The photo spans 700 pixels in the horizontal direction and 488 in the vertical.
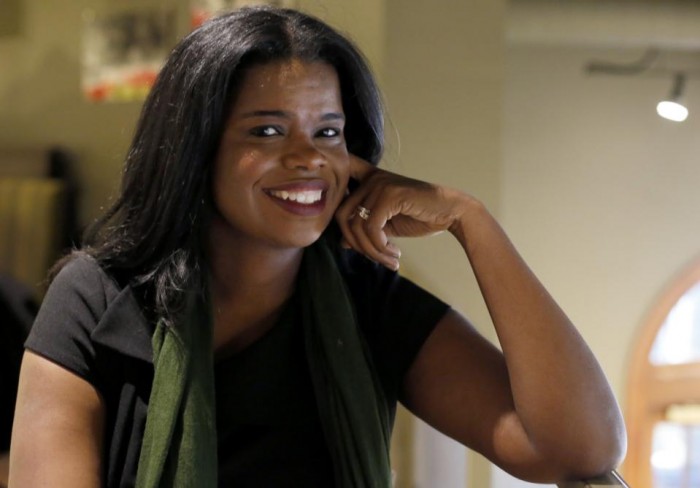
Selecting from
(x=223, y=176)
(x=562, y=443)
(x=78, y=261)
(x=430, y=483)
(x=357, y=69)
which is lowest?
(x=430, y=483)

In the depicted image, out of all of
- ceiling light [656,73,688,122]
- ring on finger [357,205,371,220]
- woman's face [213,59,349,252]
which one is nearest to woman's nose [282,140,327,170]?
woman's face [213,59,349,252]

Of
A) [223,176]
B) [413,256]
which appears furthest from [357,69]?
[413,256]

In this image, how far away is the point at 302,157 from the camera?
1.19 m

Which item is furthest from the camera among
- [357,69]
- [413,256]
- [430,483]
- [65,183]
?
[65,183]

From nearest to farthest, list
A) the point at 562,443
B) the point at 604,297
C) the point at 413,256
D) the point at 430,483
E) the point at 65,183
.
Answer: the point at 562,443 → the point at 430,483 → the point at 413,256 → the point at 604,297 → the point at 65,183

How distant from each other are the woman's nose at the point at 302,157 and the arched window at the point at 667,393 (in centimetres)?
167

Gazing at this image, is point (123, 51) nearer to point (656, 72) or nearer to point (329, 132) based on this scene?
point (656, 72)

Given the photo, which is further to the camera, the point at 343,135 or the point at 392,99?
the point at 392,99

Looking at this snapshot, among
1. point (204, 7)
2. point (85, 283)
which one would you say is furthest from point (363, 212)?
point (204, 7)

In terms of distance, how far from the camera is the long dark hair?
1.19m

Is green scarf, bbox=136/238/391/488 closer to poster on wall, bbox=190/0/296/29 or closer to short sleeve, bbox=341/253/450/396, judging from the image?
short sleeve, bbox=341/253/450/396

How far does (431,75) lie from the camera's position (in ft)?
7.82

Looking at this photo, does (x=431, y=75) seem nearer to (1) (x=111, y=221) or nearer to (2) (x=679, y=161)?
(2) (x=679, y=161)

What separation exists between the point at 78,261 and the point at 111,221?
0.07m
